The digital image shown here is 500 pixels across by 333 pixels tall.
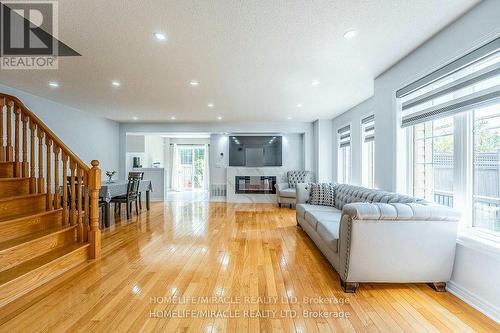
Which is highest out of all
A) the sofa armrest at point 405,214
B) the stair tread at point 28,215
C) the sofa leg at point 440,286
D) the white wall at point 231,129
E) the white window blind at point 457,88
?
the white wall at point 231,129

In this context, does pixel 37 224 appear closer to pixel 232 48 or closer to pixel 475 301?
pixel 232 48

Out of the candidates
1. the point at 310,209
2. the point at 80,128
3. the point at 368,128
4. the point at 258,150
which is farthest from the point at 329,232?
the point at 80,128

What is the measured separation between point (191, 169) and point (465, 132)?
943cm

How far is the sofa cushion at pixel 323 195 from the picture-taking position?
13.7ft

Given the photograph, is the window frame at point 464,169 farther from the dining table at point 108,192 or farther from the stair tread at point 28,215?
the dining table at point 108,192

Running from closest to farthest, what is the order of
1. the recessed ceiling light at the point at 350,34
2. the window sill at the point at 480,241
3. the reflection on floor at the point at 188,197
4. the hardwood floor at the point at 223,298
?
the hardwood floor at the point at 223,298
the window sill at the point at 480,241
the recessed ceiling light at the point at 350,34
the reflection on floor at the point at 188,197

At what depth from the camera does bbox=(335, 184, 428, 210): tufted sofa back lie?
2.62 metres

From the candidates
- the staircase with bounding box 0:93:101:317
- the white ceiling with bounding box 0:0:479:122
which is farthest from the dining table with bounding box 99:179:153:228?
the white ceiling with bounding box 0:0:479:122

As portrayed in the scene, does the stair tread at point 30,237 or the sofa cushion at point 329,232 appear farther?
the sofa cushion at point 329,232

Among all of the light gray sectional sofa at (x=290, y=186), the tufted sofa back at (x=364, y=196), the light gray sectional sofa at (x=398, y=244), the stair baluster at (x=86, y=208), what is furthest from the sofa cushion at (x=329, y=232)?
the light gray sectional sofa at (x=290, y=186)

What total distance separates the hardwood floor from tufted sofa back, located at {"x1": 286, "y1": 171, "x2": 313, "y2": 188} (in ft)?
12.1

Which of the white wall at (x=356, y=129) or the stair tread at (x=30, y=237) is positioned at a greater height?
Answer: the white wall at (x=356, y=129)

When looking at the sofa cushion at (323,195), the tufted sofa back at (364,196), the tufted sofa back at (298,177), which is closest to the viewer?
the tufted sofa back at (364,196)

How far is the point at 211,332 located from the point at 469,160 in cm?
266
